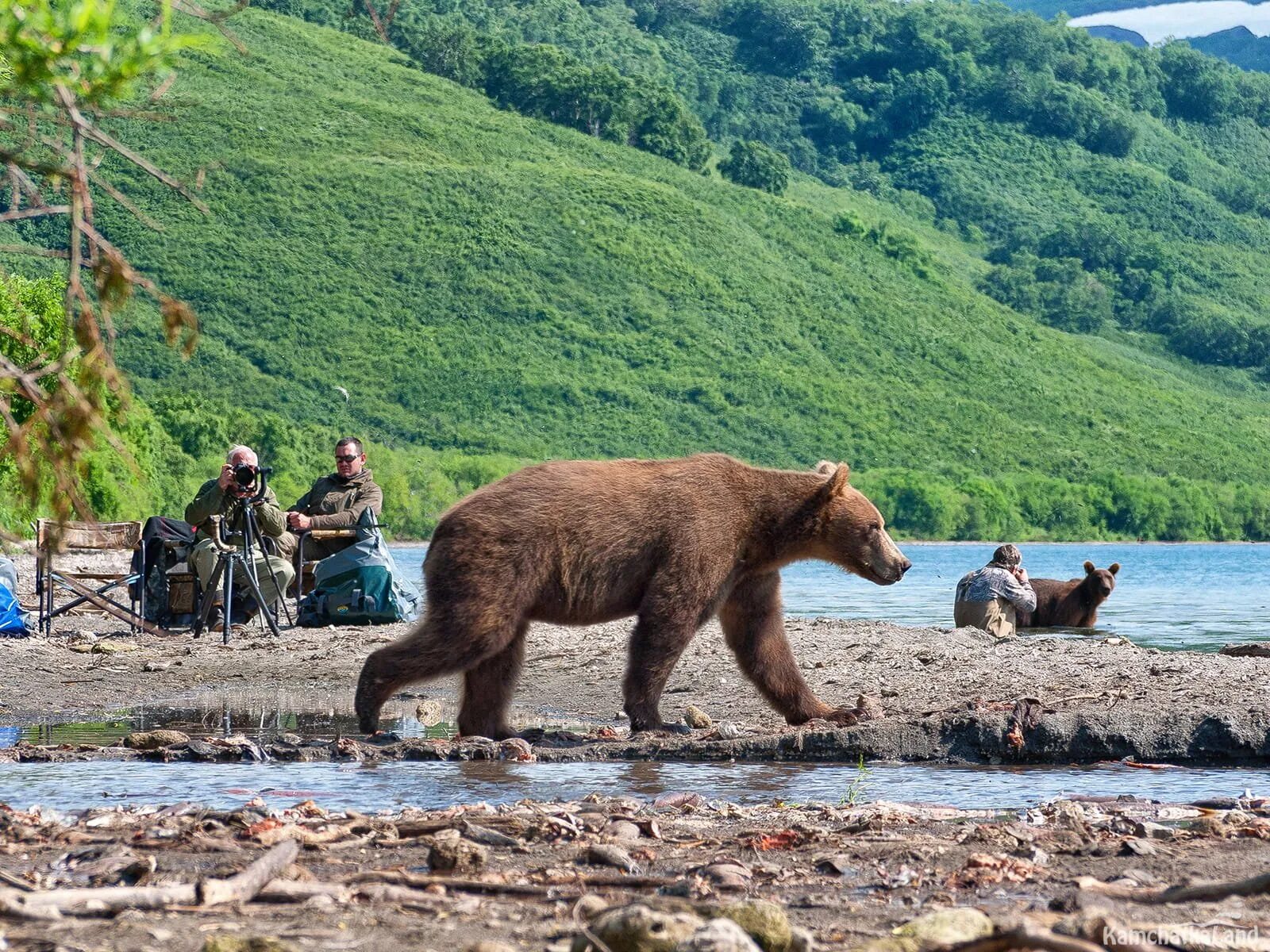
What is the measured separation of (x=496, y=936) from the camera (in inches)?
177

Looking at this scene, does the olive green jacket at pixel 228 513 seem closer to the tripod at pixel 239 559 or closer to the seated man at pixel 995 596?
the tripod at pixel 239 559

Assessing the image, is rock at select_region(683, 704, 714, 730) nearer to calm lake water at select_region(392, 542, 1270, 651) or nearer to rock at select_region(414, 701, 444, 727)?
rock at select_region(414, 701, 444, 727)

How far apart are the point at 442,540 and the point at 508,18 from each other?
169 metres

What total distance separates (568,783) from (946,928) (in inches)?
142

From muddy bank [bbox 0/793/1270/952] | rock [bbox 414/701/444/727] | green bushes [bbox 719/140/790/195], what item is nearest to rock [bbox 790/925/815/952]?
muddy bank [bbox 0/793/1270/952]

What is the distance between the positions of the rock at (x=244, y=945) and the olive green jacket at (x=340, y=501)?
35.2 ft

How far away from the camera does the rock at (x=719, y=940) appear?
13.1 ft

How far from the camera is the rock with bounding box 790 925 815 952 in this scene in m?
4.26

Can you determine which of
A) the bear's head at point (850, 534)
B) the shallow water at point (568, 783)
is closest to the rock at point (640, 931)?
the shallow water at point (568, 783)

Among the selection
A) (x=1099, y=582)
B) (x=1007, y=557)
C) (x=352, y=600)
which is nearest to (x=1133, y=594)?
(x=1099, y=582)

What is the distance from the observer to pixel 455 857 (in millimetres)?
5383

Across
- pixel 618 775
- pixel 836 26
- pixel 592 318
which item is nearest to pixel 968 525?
pixel 592 318

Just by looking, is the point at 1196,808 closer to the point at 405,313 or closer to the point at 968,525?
the point at 968,525

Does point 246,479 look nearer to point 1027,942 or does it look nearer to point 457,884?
point 457,884
